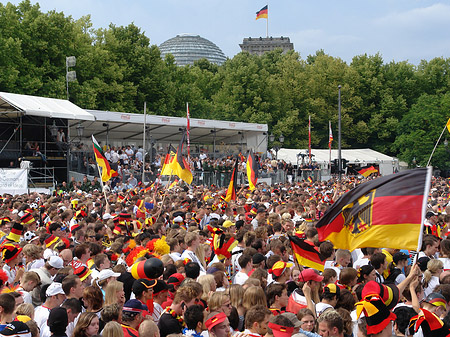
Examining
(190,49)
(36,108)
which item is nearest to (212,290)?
(36,108)

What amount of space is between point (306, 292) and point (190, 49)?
14891 cm

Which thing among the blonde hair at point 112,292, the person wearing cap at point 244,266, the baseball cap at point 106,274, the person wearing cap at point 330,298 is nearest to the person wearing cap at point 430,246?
the person wearing cap at point 244,266

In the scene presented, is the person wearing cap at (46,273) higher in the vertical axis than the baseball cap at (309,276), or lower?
lower

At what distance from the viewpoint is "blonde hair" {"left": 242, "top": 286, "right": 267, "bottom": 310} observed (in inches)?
242

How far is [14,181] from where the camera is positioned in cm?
→ 2383

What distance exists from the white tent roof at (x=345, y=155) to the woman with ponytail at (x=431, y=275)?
143 ft

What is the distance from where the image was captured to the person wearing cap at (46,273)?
6.91 meters

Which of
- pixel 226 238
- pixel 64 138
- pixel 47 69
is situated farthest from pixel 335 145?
pixel 226 238

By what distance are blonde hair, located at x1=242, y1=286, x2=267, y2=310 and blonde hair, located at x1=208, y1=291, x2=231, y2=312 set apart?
285 mm

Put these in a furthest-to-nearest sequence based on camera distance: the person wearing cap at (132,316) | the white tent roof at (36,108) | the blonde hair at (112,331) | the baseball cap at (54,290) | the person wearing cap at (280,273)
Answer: the white tent roof at (36,108) < the person wearing cap at (280,273) < the baseball cap at (54,290) < the person wearing cap at (132,316) < the blonde hair at (112,331)

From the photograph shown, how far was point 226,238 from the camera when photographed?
930 centimetres

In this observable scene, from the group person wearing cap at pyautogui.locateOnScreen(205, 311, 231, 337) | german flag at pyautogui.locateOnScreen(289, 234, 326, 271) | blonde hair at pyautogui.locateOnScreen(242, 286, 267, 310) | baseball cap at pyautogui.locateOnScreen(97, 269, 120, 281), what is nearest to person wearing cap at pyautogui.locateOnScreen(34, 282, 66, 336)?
baseball cap at pyautogui.locateOnScreen(97, 269, 120, 281)

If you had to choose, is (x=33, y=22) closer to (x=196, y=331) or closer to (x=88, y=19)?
(x=88, y=19)

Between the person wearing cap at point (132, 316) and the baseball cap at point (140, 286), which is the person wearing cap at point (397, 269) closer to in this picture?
the baseball cap at point (140, 286)
